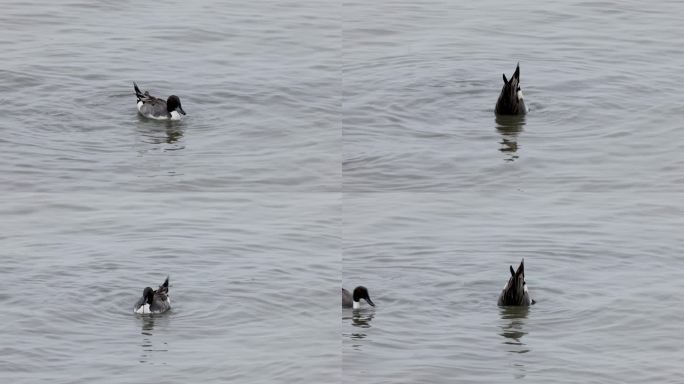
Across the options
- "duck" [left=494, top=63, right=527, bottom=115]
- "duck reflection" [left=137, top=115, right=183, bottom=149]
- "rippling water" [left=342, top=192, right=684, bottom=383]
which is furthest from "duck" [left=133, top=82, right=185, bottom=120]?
"duck" [left=494, top=63, right=527, bottom=115]

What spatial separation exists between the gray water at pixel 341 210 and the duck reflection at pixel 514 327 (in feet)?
0.17

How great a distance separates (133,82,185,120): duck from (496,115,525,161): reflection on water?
15.3 feet

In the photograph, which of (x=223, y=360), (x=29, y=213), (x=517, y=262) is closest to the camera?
(x=223, y=360)

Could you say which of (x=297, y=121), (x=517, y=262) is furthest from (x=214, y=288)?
(x=517, y=262)

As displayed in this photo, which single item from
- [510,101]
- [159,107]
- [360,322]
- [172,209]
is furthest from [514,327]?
[172,209]

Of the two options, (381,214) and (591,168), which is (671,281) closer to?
(591,168)

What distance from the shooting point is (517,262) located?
1925cm

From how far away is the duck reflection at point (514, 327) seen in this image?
52.4 ft

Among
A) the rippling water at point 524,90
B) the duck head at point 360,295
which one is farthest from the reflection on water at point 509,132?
the duck head at point 360,295

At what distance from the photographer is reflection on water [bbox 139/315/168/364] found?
621 inches

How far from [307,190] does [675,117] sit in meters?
5.36

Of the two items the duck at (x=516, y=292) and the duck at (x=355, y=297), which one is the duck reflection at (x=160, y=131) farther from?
the duck at (x=516, y=292)

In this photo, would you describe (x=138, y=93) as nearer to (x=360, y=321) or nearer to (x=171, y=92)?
(x=171, y=92)

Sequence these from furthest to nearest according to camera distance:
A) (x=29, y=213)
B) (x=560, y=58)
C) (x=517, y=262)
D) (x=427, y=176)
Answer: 1. (x=560, y=58)
2. (x=29, y=213)
3. (x=517, y=262)
4. (x=427, y=176)
